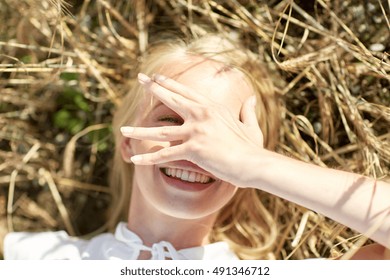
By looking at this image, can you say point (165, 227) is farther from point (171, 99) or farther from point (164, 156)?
point (171, 99)

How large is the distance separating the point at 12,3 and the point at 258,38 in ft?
3.66

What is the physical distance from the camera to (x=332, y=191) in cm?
165

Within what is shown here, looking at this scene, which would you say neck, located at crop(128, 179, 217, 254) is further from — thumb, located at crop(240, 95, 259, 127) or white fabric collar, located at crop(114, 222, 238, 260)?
thumb, located at crop(240, 95, 259, 127)

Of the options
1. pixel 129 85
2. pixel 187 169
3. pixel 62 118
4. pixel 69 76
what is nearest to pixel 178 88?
pixel 187 169

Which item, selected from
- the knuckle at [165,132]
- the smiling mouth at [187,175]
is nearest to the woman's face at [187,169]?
the smiling mouth at [187,175]

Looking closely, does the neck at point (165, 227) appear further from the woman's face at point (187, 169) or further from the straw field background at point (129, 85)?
the straw field background at point (129, 85)

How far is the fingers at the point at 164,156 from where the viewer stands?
5.73ft

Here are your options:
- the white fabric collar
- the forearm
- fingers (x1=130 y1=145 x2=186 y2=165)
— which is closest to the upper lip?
fingers (x1=130 y1=145 x2=186 y2=165)

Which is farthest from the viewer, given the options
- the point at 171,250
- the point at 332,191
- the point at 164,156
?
the point at 171,250

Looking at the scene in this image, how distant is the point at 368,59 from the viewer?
79.5 inches

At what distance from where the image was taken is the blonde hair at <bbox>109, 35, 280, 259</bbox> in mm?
2154

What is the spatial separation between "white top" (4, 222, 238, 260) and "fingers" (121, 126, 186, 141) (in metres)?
0.49

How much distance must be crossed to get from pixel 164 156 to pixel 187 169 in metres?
0.14

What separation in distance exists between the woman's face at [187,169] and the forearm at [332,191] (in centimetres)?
27
